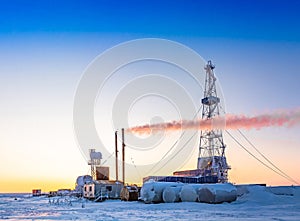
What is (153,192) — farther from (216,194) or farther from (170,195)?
(216,194)

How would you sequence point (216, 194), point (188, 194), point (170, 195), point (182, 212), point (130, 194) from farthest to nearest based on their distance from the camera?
point (130, 194), point (170, 195), point (188, 194), point (216, 194), point (182, 212)

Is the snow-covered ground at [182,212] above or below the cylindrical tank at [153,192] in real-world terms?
below

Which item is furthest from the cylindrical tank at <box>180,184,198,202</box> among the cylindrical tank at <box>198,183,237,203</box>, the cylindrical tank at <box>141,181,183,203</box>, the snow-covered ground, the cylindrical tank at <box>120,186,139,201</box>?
the cylindrical tank at <box>120,186,139,201</box>

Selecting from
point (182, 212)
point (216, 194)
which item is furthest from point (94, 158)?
point (182, 212)

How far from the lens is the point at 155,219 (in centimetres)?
2647

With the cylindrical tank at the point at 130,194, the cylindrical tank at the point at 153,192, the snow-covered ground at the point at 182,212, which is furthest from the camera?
the cylindrical tank at the point at 130,194

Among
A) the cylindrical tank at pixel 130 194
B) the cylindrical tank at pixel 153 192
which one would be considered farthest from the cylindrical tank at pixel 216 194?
the cylindrical tank at pixel 130 194

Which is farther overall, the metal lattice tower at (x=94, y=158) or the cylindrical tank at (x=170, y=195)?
the metal lattice tower at (x=94, y=158)

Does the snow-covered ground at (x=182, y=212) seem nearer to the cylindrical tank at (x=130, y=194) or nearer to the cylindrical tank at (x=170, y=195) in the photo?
the cylindrical tank at (x=170, y=195)

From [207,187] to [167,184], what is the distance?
217 inches

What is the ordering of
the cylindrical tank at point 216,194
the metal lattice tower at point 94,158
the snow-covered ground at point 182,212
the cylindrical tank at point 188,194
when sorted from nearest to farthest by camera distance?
the snow-covered ground at point 182,212 < the cylindrical tank at point 216,194 < the cylindrical tank at point 188,194 < the metal lattice tower at point 94,158

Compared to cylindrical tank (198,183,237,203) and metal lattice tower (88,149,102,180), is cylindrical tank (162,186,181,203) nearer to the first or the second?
cylindrical tank (198,183,237,203)

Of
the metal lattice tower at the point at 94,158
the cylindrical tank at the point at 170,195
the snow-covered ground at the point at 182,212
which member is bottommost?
the snow-covered ground at the point at 182,212

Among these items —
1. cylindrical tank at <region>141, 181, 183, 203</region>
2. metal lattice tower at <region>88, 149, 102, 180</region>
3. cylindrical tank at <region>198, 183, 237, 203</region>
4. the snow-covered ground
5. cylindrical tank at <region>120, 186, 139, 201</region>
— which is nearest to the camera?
the snow-covered ground
